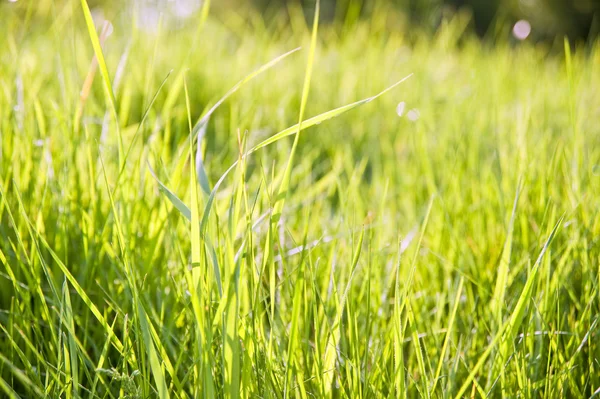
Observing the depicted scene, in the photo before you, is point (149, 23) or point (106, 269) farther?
point (149, 23)

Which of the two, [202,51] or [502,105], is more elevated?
[202,51]

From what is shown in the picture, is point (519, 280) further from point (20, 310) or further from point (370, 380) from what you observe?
point (20, 310)

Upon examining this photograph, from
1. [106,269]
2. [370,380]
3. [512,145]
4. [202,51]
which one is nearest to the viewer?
[370,380]

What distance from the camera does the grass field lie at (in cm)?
51

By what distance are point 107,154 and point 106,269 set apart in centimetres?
28

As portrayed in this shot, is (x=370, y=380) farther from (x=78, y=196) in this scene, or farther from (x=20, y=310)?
(x=78, y=196)

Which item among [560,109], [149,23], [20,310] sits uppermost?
[149,23]

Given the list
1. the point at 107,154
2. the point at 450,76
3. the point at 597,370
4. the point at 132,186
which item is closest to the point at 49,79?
the point at 107,154

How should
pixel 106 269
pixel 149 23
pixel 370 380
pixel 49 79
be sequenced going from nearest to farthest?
1. pixel 370 380
2. pixel 106 269
3. pixel 49 79
4. pixel 149 23

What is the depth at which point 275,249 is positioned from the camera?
3.07ft

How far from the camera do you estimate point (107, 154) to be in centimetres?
97

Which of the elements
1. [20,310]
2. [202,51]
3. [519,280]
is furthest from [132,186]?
[202,51]

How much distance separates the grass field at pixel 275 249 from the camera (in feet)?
1.69

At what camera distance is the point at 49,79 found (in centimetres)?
147
